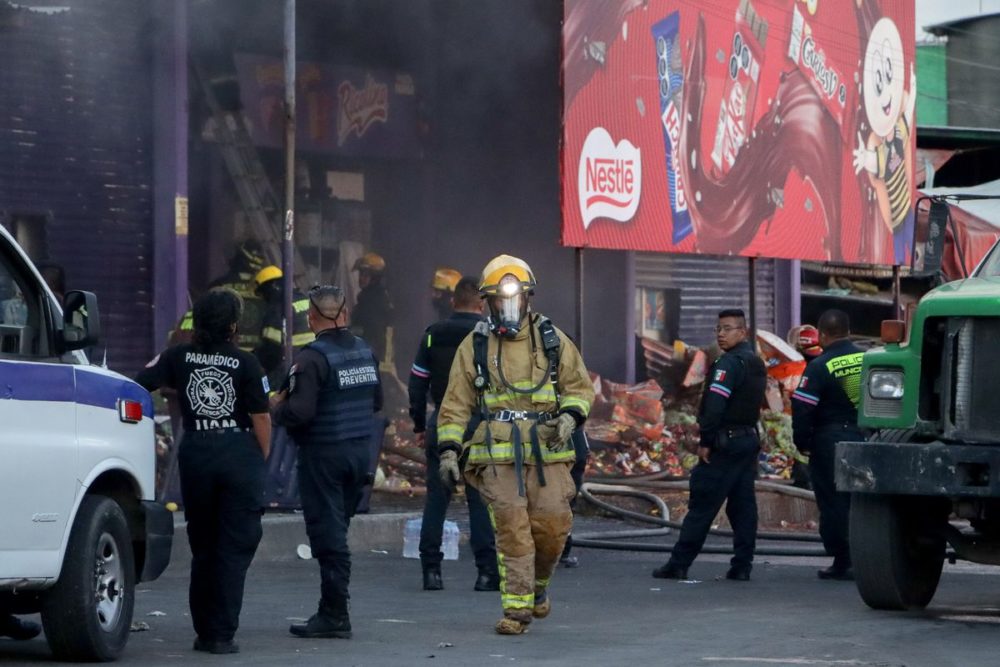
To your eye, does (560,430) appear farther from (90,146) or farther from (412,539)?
(90,146)

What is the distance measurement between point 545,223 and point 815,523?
5.22m

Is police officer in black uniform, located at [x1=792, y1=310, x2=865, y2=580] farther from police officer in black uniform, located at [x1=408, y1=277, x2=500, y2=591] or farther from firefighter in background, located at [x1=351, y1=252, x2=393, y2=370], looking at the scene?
firefighter in background, located at [x1=351, y1=252, x2=393, y2=370]

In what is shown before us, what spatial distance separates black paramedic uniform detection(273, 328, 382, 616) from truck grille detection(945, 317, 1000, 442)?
3.00 meters

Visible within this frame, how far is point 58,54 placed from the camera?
15297 millimetres

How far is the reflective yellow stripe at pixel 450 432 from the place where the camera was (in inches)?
360

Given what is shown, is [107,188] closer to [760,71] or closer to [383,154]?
[383,154]

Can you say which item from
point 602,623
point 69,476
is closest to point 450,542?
point 602,623

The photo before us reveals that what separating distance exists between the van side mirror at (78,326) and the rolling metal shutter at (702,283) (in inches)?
533

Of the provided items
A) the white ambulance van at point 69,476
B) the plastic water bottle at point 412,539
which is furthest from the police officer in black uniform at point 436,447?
the white ambulance van at point 69,476

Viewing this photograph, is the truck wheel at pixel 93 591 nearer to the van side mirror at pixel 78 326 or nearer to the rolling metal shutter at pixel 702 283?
the van side mirror at pixel 78 326

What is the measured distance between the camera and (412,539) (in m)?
13.0

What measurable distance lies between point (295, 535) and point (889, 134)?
12302 millimetres

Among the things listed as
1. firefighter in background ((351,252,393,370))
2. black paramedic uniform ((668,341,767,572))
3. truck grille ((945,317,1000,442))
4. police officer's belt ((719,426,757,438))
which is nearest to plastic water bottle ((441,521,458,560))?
black paramedic uniform ((668,341,767,572))

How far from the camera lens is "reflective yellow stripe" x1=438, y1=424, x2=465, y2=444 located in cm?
914
